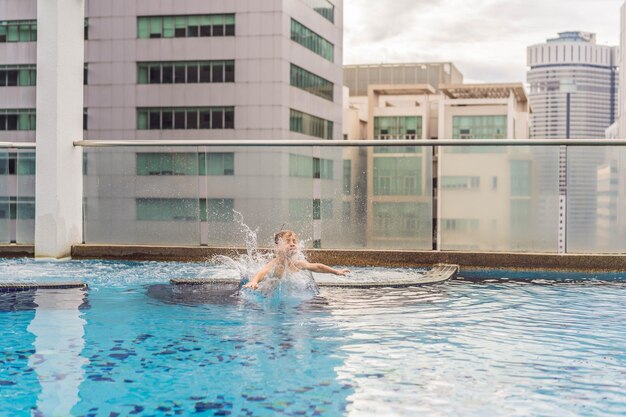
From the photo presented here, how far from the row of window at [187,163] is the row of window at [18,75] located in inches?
2368

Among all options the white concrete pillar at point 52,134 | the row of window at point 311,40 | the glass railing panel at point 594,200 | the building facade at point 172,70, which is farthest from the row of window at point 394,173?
the row of window at point 311,40

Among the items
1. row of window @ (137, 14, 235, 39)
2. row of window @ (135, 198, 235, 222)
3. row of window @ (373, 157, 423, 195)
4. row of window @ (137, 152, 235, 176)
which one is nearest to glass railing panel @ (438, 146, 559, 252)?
row of window @ (373, 157, 423, 195)

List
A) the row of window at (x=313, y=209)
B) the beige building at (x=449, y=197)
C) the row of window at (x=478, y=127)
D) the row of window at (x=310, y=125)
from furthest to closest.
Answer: the row of window at (x=478, y=127) < the row of window at (x=310, y=125) < the row of window at (x=313, y=209) < the beige building at (x=449, y=197)

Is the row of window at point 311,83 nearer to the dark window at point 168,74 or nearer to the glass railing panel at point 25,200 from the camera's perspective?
the dark window at point 168,74

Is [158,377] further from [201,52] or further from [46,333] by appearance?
[201,52]

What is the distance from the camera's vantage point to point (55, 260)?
13.1 meters

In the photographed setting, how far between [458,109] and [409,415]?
102 metres

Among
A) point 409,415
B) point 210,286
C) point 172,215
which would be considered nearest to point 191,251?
point 172,215

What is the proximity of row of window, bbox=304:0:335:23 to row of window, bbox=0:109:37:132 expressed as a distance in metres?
25.3

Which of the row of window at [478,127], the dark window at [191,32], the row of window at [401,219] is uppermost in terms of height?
the dark window at [191,32]

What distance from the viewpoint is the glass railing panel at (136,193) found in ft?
44.4

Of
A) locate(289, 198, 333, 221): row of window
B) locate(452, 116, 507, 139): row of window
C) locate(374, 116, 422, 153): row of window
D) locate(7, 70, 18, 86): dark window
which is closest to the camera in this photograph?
locate(289, 198, 333, 221): row of window

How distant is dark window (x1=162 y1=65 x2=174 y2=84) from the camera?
69.9 metres

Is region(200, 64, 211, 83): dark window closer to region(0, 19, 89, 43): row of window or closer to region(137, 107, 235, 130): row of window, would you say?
region(137, 107, 235, 130): row of window
